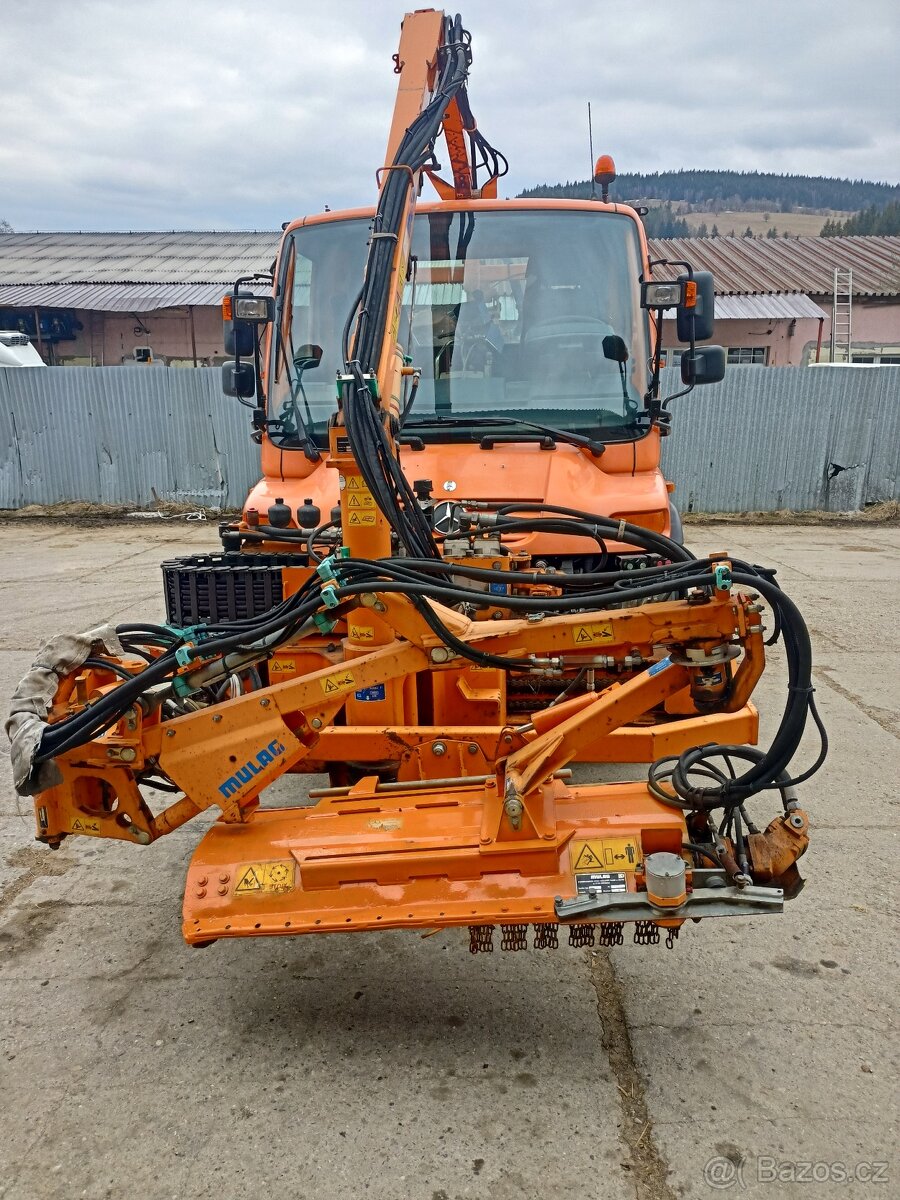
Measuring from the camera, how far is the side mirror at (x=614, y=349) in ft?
14.2

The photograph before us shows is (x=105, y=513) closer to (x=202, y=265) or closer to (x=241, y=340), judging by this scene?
(x=241, y=340)

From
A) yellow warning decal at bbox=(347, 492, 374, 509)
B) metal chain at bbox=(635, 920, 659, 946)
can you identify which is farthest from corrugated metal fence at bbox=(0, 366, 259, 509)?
metal chain at bbox=(635, 920, 659, 946)

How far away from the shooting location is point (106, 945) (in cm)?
316

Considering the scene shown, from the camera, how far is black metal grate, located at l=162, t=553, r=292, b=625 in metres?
3.51

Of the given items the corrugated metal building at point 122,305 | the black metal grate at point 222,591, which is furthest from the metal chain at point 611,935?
the corrugated metal building at point 122,305

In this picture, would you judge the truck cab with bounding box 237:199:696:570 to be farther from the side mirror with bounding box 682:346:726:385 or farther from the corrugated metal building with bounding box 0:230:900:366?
the corrugated metal building with bounding box 0:230:900:366

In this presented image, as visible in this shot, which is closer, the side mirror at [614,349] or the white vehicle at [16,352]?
the side mirror at [614,349]

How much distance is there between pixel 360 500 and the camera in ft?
9.59

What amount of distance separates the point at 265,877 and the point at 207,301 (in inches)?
754

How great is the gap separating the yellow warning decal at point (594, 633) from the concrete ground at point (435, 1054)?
3.72 feet

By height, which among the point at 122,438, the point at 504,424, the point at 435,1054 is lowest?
the point at 435,1054

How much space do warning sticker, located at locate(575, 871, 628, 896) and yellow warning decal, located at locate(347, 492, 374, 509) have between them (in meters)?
1.32

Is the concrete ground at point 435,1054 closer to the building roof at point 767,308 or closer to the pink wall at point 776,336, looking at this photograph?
the building roof at point 767,308

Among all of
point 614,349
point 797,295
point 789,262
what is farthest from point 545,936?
point 789,262
